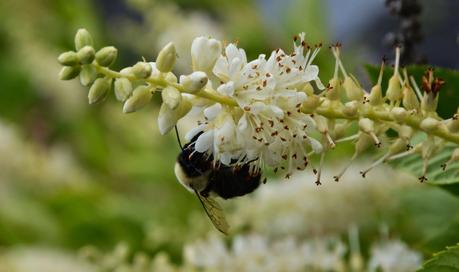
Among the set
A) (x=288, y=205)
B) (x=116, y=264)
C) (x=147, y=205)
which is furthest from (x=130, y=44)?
(x=116, y=264)

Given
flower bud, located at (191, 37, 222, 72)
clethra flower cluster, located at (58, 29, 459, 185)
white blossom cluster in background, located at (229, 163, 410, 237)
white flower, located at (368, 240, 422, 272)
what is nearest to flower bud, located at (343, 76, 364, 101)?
clethra flower cluster, located at (58, 29, 459, 185)

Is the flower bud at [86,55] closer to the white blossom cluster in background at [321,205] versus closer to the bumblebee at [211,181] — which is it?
the bumblebee at [211,181]

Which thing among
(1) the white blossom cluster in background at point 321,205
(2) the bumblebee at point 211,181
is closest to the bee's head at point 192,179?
(2) the bumblebee at point 211,181

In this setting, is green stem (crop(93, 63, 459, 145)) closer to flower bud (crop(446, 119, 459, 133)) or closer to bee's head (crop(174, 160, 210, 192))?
flower bud (crop(446, 119, 459, 133))

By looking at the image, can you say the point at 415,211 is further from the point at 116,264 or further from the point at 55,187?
the point at 55,187

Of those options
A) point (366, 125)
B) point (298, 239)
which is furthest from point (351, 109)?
point (298, 239)
